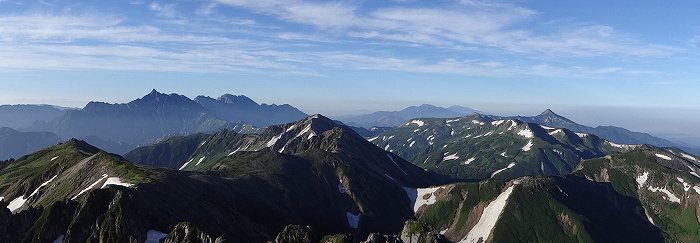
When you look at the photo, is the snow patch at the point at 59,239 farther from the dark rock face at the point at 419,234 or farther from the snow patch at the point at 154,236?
the dark rock face at the point at 419,234

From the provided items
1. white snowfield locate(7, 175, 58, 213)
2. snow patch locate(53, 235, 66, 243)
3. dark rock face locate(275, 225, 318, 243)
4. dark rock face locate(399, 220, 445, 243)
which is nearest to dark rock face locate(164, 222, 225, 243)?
dark rock face locate(275, 225, 318, 243)

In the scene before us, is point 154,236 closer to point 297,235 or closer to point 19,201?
point 297,235

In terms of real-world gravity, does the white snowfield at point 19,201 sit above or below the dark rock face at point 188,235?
below

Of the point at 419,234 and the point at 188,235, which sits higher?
the point at 419,234

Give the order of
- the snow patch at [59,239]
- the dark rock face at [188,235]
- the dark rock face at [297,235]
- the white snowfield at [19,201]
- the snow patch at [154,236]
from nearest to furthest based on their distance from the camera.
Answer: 1. the dark rock face at [297,235]
2. the dark rock face at [188,235]
3. the snow patch at [154,236]
4. the snow patch at [59,239]
5. the white snowfield at [19,201]

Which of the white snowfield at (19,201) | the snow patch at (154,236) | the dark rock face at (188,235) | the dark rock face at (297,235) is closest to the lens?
the dark rock face at (297,235)

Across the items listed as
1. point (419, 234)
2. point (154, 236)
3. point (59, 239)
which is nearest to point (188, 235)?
point (154, 236)

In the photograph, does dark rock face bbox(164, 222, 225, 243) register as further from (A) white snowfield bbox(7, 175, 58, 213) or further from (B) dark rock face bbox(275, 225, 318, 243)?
(A) white snowfield bbox(7, 175, 58, 213)

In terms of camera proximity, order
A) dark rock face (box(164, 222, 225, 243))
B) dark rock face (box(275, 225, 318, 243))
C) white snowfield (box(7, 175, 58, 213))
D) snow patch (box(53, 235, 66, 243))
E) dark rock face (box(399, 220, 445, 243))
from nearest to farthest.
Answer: dark rock face (box(275, 225, 318, 243)) → dark rock face (box(399, 220, 445, 243)) → dark rock face (box(164, 222, 225, 243)) → snow patch (box(53, 235, 66, 243)) → white snowfield (box(7, 175, 58, 213))

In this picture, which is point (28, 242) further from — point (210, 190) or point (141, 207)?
point (210, 190)

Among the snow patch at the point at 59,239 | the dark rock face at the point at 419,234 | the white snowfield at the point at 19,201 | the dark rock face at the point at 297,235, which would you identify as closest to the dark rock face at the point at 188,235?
the dark rock face at the point at 297,235

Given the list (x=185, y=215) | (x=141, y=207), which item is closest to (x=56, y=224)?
(x=141, y=207)

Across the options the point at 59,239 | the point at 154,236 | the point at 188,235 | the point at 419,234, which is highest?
the point at 419,234

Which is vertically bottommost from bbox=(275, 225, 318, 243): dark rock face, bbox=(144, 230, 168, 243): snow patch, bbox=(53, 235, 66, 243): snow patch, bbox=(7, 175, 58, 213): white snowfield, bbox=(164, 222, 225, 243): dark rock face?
bbox=(7, 175, 58, 213): white snowfield
